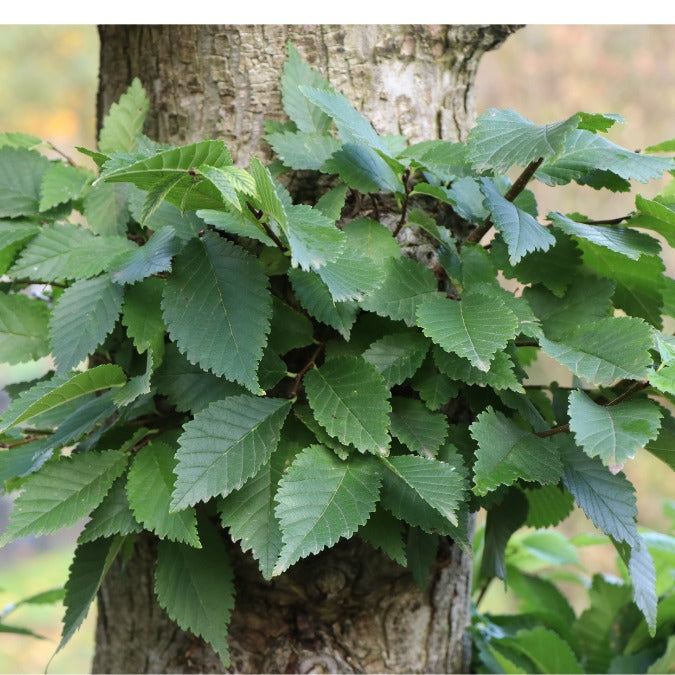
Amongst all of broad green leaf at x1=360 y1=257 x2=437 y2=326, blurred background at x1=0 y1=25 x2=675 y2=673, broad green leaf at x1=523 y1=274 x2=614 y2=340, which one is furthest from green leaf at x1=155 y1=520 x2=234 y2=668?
blurred background at x1=0 y1=25 x2=675 y2=673

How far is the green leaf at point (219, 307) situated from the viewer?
571mm

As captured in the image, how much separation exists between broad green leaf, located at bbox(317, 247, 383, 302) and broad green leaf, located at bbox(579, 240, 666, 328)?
244mm

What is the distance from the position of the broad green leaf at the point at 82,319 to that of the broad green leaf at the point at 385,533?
286 mm

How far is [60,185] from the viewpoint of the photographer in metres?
0.76

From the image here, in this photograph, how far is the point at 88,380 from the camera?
600 millimetres

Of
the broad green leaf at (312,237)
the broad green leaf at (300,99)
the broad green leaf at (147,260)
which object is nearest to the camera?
the broad green leaf at (312,237)

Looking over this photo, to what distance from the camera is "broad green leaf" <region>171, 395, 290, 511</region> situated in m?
0.55

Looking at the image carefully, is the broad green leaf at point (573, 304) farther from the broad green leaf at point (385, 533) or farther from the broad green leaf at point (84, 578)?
the broad green leaf at point (84, 578)

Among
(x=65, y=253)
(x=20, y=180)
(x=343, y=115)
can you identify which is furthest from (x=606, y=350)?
(x=20, y=180)

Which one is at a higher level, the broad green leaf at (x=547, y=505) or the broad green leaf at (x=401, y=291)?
the broad green leaf at (x=401, y=291)

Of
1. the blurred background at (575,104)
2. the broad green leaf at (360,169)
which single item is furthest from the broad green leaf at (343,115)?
the blurred background at (575,104)

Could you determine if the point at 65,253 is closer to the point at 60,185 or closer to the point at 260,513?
the point at 60,185

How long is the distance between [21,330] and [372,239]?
1.21ft

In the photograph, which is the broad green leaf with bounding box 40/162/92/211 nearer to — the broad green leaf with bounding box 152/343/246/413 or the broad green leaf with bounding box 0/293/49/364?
the broad green leaf with bounding box 0/293/49/364
